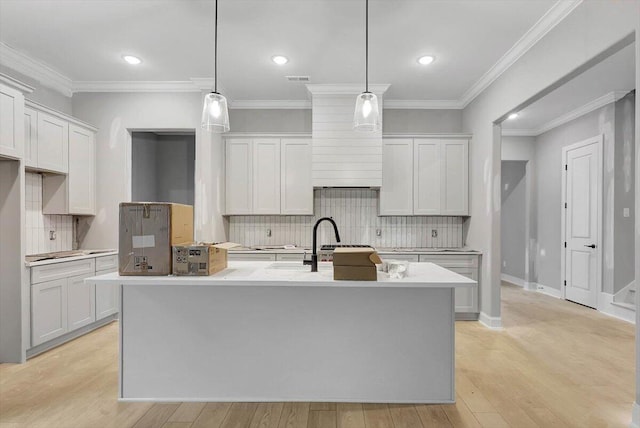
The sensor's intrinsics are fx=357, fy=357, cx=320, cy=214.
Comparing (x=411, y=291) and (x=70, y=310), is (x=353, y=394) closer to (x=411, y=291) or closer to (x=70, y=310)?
(x=411, y=291)

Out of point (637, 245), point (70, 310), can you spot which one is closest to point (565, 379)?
point (637, 245)

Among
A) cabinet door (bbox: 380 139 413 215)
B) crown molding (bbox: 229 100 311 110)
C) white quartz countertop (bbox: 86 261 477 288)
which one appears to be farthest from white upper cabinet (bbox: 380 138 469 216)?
white quartz countertop (bbox: 86 261 477 288)

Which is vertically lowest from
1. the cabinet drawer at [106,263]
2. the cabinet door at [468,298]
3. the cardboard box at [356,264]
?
the cabinet door at [468,298]

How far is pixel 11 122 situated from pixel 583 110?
7031mm

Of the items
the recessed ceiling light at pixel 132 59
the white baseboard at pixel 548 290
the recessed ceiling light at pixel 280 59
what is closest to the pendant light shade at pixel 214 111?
the recessed ceiling light at pixel 280 59

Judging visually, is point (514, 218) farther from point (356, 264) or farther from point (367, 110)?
point (356, 264)

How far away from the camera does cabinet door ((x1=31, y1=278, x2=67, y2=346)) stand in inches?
129

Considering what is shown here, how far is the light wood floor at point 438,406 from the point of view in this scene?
2244 millimetres

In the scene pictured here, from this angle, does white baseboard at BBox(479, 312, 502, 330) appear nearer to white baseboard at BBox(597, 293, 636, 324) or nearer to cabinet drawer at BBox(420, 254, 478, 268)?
cabinet drawer at BBox(420, 254, 478, 268)

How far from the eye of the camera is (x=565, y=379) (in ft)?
9.36

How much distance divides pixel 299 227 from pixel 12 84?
3.41m

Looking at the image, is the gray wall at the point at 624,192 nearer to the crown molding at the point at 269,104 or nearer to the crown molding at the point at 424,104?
the crown molding at the point at 424,104

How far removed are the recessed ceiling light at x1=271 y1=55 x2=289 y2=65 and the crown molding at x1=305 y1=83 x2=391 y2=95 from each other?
0.66 metres

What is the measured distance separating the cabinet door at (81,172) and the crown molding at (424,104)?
→ 13.0 feet
